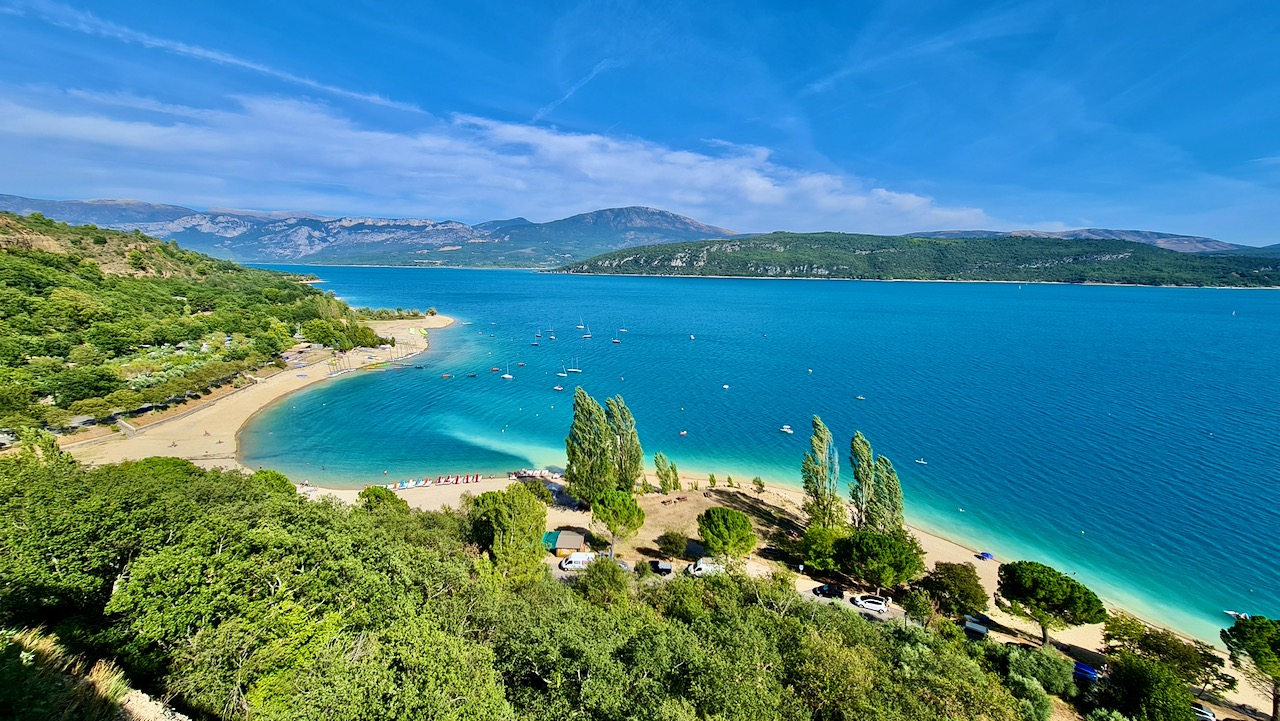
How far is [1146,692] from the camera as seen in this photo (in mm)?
18188

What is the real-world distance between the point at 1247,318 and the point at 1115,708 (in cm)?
20698

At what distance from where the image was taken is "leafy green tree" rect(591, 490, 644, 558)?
30516mm

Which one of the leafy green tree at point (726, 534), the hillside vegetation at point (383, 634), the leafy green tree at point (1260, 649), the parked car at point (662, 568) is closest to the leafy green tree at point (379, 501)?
the hillside vegetation at point (383, 634)

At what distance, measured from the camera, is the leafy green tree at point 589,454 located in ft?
120

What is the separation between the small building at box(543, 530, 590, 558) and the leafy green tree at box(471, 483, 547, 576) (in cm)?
452

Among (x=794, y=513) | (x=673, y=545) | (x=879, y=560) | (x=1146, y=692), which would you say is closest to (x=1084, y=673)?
(x=1146, y=692)

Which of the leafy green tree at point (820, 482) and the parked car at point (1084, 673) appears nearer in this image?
the parked car at point (1084, 673)

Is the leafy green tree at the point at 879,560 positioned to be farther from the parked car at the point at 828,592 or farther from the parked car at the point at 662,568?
the parked car at the point at 662,568

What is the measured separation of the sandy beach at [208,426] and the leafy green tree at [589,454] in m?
32.3

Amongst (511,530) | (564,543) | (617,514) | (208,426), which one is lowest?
(208,426)

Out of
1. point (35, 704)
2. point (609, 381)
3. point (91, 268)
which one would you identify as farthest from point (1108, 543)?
point (91, 268)

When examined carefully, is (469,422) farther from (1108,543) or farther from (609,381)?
(1108,543)

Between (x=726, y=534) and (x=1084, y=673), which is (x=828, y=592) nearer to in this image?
(x=726, y=534)

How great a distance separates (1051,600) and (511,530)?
93.1 feet
